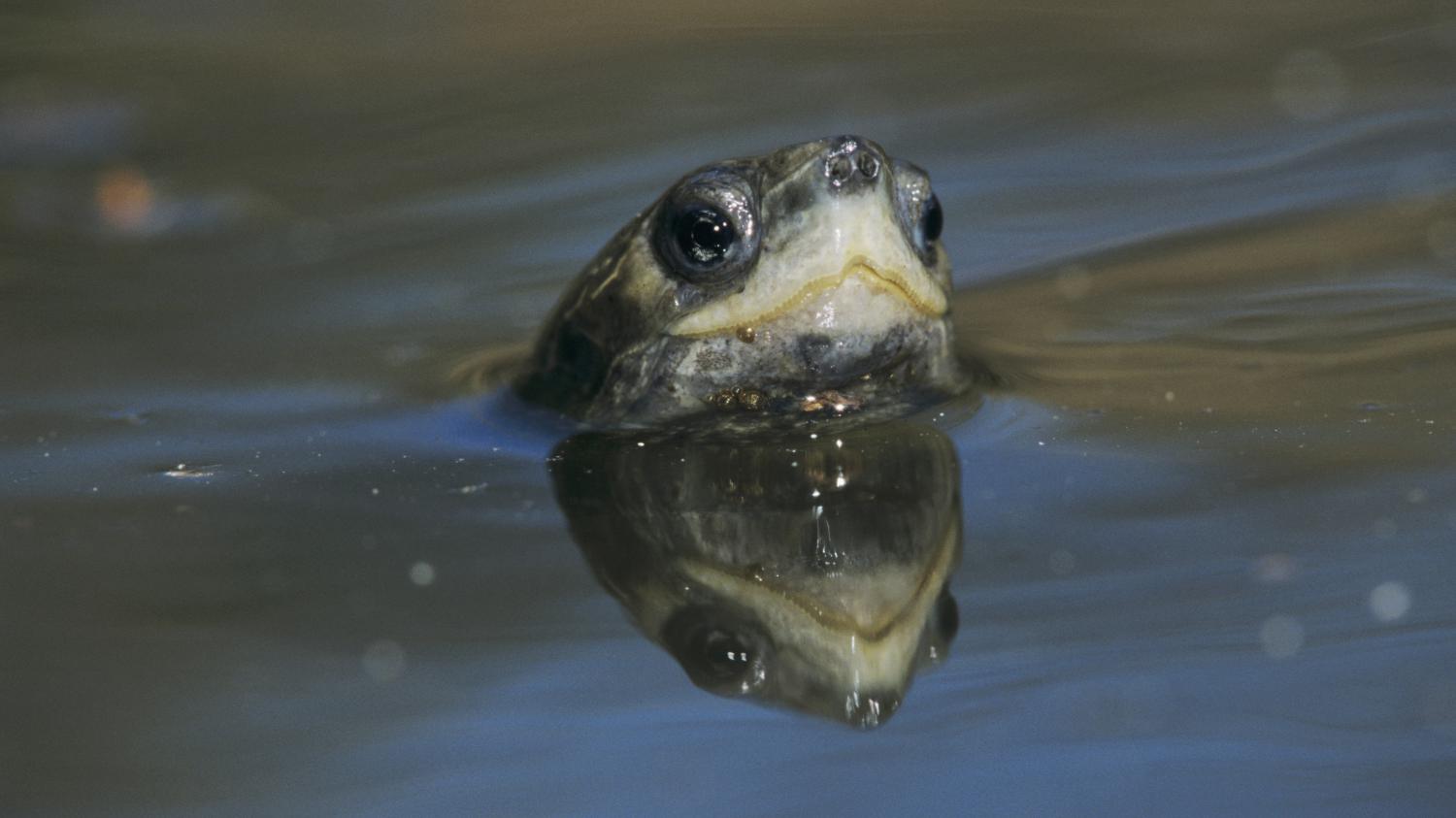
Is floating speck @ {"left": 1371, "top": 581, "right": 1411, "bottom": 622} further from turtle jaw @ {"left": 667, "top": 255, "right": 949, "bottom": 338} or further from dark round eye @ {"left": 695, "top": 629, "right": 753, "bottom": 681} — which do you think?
turtle jaw @ {"left": 667, "top": 255, "right": 949, "bottom": 338}

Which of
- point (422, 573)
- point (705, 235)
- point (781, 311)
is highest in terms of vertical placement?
point (705, 235)

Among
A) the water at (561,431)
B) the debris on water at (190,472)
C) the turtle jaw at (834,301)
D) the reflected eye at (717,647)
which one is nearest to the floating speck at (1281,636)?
the water at (561,431)

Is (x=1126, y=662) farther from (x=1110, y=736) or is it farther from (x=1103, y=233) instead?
(x=1103, y=233)

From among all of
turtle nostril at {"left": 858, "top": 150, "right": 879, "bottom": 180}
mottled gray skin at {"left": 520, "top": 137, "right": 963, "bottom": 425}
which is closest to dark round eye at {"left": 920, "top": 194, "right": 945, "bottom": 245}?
mottled gray skin at {"left": 520, "top": 137, "right": 963, "bottom": 425}

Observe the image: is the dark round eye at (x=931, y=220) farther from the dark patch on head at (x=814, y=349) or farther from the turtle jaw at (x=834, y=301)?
the dark patch on head at (x=814, y=349)

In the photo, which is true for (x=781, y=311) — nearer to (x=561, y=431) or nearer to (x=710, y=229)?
(x=710, y=229)

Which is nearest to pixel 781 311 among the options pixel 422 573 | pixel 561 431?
pixel 561 431
